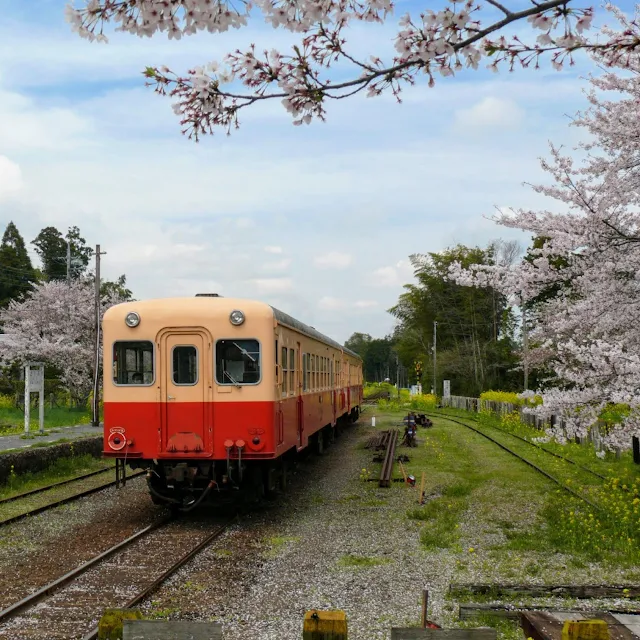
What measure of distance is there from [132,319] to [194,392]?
122cm

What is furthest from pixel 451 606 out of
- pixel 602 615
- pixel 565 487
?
pixel 565 487

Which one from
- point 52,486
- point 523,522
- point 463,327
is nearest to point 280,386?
point 523,522

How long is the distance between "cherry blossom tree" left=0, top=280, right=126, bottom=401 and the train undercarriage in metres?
21.0

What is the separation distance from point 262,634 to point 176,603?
1.01m

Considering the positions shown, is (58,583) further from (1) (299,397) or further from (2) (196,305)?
(1) (299,397)

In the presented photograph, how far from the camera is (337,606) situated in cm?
589

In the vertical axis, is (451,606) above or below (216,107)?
below

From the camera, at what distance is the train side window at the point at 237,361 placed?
30.3 feet

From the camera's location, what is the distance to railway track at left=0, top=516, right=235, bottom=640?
5.44m

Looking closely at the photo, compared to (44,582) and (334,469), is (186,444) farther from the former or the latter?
(334,469)

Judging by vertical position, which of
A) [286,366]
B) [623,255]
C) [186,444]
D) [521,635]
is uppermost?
[623,255]

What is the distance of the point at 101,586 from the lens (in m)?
6.45

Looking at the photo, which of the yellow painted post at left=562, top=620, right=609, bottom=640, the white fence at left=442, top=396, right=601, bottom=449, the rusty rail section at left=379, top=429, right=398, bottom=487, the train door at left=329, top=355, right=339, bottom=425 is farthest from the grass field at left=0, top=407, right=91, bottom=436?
the yellow painted post at left=562, top=620, right=609, bottom=640

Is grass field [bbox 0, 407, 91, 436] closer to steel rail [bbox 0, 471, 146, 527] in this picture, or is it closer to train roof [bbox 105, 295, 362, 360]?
steel rail [bbox 0, 471, 146, 527]
